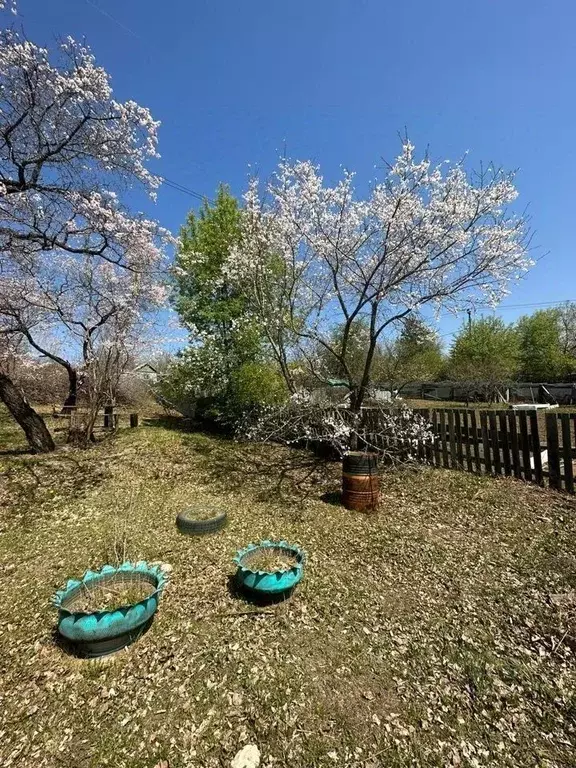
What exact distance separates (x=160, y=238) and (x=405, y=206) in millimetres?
4034

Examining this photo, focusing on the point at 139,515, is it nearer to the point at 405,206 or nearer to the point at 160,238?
the point at 160,238

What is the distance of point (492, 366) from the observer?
1739 centimetres

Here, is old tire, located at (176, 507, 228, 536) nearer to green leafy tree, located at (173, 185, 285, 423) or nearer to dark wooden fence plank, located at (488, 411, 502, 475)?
green leafy tree, located at (173, 185, 285, 423)

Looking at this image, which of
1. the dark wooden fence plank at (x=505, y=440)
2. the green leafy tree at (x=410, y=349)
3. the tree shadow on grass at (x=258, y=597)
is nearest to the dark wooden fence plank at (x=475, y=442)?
the dark wooden fence plank at (x=505, y=440)

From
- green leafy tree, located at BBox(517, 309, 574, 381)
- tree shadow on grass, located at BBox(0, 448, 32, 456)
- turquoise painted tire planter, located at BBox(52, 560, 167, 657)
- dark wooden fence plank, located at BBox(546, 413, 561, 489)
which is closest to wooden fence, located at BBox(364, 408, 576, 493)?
dark wooden fence plank, located at BBox(546, 413, 561, 489)

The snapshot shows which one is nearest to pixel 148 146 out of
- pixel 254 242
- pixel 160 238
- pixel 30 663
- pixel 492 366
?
pixel 160 238

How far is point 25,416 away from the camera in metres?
5.45

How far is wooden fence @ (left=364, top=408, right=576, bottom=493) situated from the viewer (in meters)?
4.19

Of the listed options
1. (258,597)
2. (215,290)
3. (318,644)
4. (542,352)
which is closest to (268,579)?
(258,597)

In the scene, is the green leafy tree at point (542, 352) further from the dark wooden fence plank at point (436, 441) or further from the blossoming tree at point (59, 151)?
the blossoming tree at point (59, 151)

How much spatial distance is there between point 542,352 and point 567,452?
77.0 feet

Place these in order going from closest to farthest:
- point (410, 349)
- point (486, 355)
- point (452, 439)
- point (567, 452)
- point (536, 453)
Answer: point (567, 452)
point (536, 453)
point (452, 439)
point (410, 349)
point (486, 355)

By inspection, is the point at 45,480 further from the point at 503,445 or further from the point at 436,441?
the point at 503,445

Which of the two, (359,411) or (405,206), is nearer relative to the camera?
(405,206)
